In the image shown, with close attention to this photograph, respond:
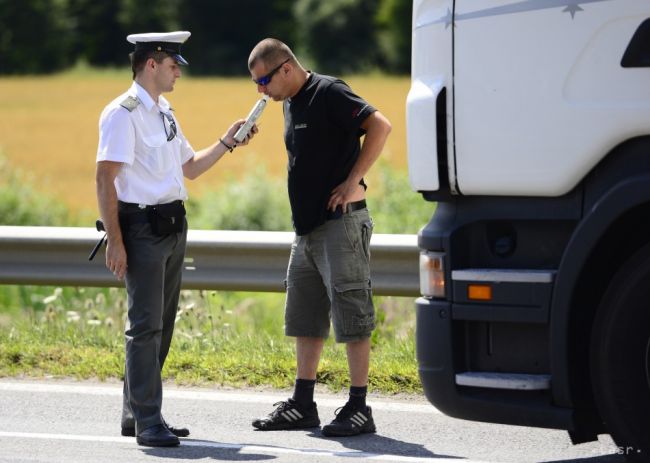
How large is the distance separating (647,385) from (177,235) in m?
2.33

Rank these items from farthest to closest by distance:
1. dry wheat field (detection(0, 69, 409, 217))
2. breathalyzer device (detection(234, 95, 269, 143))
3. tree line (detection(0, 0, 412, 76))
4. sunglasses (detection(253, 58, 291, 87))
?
tree line (detection(0, 0, 412, 76))
dry wheat field (detection(0, 69, 409, 217))
breathalyzer device (detection(234, 95, 269, 143))
sunglasses (detection(253, 58, 291, 87))

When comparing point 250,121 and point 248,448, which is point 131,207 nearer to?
point 250,121

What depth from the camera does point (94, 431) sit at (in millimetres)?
5852

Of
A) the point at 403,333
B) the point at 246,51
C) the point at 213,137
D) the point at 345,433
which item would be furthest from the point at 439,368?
the point at 246,51

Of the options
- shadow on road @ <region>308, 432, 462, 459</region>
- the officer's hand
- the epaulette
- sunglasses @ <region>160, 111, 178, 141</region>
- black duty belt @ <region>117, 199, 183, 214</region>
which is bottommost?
shadow on road @ <region>308, 432, 462, 459</region>

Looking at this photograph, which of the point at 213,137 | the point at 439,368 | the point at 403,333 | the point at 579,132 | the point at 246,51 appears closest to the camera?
the point at 579,132

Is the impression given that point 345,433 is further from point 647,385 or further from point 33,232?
point 33,232

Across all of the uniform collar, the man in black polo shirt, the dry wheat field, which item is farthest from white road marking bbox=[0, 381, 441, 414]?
the dry wheat field

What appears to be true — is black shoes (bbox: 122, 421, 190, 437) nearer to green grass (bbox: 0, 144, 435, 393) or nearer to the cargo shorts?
the cargo shorts

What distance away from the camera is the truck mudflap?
4613 millimetres

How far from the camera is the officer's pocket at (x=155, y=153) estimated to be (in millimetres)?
5656

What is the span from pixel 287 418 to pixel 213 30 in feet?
289

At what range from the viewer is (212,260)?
7.27 meters

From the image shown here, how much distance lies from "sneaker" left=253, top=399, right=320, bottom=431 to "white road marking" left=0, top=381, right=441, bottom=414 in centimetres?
37
